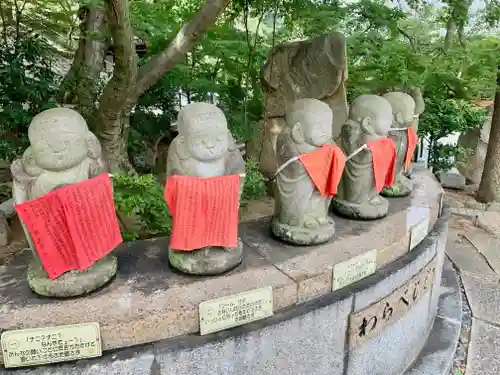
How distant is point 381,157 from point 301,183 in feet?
2.36

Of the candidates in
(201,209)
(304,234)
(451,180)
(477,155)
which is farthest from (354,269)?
(477,155)

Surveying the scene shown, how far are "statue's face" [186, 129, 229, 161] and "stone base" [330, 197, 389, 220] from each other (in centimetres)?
133

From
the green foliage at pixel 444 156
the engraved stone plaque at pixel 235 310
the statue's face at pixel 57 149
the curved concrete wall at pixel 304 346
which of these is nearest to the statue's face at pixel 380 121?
the curved concrete wall at pixel 304 346

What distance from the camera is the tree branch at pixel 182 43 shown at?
300cm

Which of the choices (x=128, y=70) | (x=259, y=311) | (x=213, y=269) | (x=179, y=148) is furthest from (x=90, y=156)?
(x=128, y=70)

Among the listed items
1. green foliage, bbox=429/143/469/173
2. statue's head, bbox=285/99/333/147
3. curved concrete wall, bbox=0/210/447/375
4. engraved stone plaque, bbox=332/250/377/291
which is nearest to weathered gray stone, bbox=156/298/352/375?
curved concrete wall, bbox=0/210/447/375

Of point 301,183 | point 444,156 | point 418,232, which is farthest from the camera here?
point 444,156

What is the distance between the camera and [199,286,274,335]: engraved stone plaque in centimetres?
200

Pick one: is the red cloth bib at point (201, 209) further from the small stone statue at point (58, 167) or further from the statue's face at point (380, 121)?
the statue's face at point (380, 121)

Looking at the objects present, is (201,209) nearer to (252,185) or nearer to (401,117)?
(252,185)

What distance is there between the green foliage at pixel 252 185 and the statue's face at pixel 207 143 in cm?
185

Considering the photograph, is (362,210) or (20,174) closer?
(20,174)

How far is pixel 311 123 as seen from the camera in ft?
7.97

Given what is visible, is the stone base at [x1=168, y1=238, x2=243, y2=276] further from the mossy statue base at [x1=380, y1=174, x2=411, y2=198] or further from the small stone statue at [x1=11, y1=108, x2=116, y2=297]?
the mossy statue base at [x1=380, y1=174, x2=411, y2=198]
